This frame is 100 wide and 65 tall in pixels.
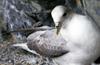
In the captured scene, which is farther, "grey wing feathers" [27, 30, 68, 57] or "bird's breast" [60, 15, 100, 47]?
"grey wing feathers" [27, 30, 68, 57]

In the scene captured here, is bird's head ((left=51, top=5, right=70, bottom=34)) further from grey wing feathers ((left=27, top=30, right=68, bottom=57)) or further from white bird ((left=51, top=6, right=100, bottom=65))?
grey wing feathers ((left=27, top=30, right=68, bottom=57))

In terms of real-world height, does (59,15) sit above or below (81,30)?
above

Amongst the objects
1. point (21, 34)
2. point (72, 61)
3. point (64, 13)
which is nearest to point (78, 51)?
point (72, 61)

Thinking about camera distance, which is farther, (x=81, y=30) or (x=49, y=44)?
(x=49, y=44)

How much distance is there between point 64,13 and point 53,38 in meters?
0.30

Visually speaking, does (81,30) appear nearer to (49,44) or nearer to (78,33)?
(78,33)

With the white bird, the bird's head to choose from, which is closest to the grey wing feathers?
the white bird

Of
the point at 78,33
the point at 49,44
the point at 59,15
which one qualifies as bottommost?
the point at 49,44

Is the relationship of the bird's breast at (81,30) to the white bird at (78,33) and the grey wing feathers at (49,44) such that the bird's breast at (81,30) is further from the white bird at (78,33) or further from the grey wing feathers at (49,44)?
the grey wing feathers at (49,44)

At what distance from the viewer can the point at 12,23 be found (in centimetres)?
331

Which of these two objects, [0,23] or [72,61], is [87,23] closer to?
[72,61]

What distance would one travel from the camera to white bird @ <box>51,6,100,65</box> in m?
2.46

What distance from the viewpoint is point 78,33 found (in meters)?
2.48

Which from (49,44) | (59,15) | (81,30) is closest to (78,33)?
(81,30)
